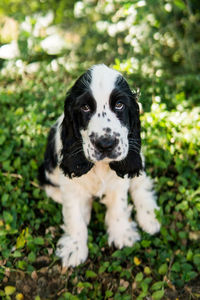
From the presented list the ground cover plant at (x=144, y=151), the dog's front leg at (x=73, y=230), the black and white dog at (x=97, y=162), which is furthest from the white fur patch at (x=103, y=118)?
the ground cover plant at (x=144, y=151)

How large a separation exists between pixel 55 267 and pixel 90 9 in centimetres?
397

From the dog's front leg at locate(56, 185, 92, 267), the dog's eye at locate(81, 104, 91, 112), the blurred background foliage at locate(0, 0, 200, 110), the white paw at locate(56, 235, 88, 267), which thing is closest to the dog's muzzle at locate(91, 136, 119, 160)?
the dog's eye at locate(81, 104, 91, 112)

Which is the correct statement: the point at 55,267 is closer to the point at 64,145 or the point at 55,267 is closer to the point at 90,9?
the point at 64,145

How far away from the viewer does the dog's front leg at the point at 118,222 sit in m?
3.09

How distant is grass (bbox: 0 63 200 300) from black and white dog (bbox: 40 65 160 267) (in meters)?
0.12

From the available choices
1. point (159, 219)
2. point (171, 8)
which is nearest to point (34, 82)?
point (171, 8)

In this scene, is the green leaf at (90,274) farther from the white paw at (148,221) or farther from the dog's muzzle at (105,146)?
the dog's muzzle at (105,146)

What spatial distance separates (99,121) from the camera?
2.34m

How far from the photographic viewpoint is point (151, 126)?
3832 millimetres

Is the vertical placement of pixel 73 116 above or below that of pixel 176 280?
above

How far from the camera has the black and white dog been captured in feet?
7.73

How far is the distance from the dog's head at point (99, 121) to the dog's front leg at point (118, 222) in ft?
1.48

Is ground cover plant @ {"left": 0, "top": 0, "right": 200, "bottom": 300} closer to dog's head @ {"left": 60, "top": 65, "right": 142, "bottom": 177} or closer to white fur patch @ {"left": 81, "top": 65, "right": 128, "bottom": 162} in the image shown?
dog's head @ {"left": 60, "top": 65, "right": 142, "bottom": 177}

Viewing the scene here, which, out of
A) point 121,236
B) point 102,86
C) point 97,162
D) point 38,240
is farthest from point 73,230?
point 102,86
